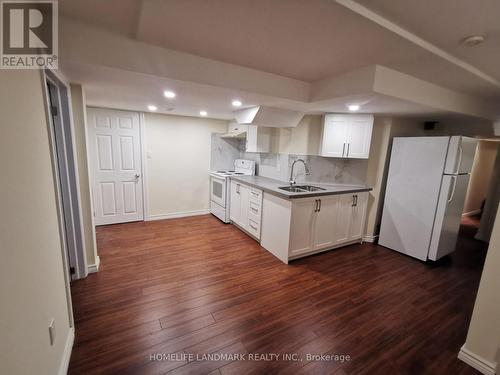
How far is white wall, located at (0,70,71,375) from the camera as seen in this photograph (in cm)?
86

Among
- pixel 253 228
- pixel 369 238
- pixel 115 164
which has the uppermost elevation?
pixel 115 164

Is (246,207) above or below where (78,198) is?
below

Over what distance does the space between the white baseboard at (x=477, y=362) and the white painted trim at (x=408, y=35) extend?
2239 mm

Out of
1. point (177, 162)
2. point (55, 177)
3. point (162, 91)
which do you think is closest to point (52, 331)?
point (55, 177)

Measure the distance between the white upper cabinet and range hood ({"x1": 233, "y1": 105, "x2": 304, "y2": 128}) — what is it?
507 mm

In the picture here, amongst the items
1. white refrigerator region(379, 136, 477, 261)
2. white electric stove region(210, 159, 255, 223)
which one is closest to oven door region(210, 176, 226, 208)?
white electric stove region(210, 159, 255, 223)

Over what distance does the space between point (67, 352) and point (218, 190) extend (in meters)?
3.19

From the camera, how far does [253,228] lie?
3.56 meters

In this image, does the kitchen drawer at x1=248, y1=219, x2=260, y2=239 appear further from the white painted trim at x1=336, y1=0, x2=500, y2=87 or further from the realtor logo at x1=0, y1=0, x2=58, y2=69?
the realtor logo at x1=0, y1=0, x2=58, y2=69

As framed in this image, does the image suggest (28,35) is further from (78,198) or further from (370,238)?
(370,238)

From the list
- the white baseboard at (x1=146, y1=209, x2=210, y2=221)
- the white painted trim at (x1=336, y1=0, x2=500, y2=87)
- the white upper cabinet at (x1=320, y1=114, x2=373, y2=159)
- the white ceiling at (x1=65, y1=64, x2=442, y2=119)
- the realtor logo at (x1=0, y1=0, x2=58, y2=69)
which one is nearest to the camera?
the realtor logo at (x1=0, y1=0, x2=58, y2=69)

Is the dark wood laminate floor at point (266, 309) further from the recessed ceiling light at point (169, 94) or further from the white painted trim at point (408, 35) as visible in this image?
the white painted trim at point (408, 35)

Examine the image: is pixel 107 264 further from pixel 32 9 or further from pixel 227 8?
pixel 227 8

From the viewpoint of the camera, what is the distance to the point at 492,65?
1870mm
